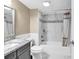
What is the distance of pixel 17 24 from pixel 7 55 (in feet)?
6.11

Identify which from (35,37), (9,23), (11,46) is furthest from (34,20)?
(11,46)

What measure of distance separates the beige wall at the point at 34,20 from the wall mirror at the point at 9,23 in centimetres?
172

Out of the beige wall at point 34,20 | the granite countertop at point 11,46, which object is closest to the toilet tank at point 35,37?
the beige wall at point 34,20

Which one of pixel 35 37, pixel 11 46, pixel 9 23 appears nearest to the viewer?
pixel 11 46

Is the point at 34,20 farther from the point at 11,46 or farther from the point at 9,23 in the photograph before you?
the point at 11,46

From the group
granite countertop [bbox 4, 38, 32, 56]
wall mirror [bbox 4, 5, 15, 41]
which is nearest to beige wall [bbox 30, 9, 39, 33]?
wall mirror [bbox 4, 5, 15, 41]

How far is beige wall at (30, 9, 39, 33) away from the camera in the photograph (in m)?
4.84

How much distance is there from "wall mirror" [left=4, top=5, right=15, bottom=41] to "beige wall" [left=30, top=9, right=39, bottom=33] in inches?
67.7

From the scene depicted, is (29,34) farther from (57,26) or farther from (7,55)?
(7,55)

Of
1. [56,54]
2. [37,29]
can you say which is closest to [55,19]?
[37,29]

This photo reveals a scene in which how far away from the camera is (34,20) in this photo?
488 centimetres

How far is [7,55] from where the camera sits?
1767mm

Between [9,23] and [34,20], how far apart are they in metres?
2.02
